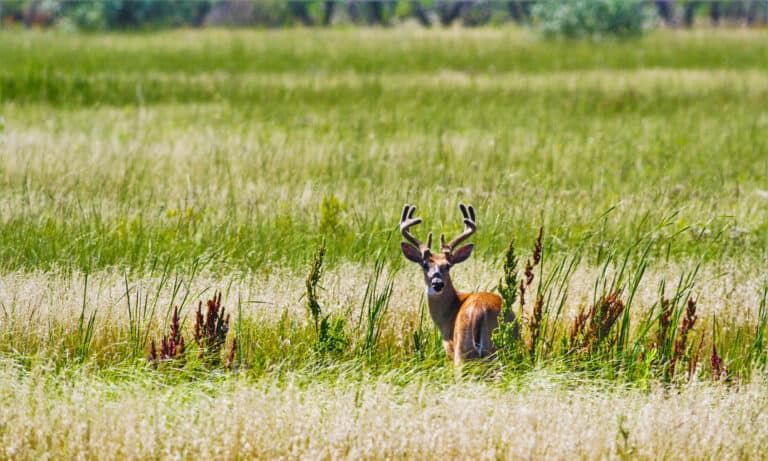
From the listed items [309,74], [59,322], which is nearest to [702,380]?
[59,322]

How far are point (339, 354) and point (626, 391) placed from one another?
60.6 inches

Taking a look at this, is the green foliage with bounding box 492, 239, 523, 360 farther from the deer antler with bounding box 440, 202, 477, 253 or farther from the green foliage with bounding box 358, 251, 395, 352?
the green foliage with bounding box 358, 251, 395, 352

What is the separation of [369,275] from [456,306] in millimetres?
1603

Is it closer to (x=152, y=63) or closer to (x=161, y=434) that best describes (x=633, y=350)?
(x=161, y=434)

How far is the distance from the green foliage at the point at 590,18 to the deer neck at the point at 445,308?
27.1 meters

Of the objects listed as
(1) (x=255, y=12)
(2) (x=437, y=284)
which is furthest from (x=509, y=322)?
(1) (x=255, y=12)

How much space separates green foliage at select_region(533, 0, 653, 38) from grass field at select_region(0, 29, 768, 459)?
14266mm

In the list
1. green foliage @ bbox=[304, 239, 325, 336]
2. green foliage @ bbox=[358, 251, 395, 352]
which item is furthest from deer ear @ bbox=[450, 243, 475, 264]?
green foliage @ bbox=[304, 239, 325, 336]

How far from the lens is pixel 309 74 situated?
73.3 feet

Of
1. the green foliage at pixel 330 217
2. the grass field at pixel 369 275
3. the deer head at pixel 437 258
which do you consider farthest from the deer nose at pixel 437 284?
the green foliage at pixel 330 217

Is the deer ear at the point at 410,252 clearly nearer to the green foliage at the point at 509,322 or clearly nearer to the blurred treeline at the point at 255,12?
the green foliage at the point at 509,322

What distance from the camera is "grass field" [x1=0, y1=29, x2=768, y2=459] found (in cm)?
507

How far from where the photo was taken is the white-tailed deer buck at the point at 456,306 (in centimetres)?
558

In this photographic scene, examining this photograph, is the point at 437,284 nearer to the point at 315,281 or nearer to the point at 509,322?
the point at 509,322
